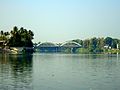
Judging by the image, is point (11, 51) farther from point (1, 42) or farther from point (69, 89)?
point (69, 89)

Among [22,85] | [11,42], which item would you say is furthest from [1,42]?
[22,85]

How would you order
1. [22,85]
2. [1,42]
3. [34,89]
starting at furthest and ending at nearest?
[1,42] < [22,85] < [34,89]

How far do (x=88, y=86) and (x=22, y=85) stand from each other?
6.01 m

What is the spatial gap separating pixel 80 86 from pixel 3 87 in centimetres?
701

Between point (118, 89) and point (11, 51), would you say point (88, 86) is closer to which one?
point (118, 89)

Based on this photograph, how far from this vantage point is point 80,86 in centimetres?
3153

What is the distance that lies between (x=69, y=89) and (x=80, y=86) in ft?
7.80

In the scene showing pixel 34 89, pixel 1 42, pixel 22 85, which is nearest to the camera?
pixel 34 89

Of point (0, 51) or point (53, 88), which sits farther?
point (0, 51)

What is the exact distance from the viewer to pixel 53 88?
1166 inches

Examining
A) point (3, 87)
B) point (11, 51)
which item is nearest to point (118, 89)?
point (3, 87)

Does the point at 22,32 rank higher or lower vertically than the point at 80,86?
higher

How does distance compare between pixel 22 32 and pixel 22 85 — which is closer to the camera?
pixel 22 85

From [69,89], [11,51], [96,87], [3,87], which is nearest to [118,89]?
[96,87]
